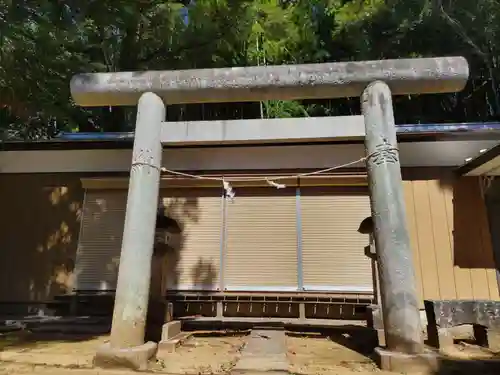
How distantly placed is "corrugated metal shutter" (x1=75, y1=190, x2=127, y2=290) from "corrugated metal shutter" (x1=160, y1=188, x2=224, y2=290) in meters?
0.96

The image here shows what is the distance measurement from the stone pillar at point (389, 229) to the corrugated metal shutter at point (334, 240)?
10.2 ft

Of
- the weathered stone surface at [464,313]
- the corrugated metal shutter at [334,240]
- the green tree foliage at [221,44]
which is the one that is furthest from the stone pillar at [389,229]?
the green tree foliage at [221,44]

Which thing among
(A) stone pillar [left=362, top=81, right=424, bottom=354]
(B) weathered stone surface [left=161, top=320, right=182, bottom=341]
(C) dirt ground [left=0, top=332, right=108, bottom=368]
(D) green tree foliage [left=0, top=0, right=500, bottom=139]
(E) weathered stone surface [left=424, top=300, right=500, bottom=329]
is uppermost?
(D) green tree foliage [left=0, top=0, right=500, bottom=139]

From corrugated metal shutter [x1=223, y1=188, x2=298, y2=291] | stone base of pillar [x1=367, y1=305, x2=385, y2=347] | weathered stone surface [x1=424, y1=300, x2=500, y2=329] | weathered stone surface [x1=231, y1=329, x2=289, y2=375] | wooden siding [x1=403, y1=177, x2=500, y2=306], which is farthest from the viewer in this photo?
corrugated metal shutter [x1=223, y1=188, x2=298, y2=291]

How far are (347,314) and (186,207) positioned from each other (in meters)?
3.40

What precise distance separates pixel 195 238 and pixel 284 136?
3.56m

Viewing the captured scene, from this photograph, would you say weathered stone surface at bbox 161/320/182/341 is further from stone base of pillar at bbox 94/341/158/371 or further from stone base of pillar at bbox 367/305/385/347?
stone base of pillar at bbox 367/305/385/347

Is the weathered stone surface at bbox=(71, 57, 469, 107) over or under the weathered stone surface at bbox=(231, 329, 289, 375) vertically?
over

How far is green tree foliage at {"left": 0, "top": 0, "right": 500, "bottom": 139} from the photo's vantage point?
19.4ft

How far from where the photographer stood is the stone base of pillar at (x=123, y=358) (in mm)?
3605

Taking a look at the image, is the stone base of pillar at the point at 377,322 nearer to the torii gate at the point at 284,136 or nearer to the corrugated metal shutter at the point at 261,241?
the torii gate at the point at 284,136

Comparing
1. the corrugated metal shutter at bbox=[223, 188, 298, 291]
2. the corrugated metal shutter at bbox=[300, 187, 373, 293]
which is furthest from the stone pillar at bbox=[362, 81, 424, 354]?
the corrugated metal shutter at bbox=[223, 188, 298, 291]

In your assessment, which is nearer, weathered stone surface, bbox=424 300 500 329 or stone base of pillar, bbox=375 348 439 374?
stone base of pillar, bbox=375 348 439 374

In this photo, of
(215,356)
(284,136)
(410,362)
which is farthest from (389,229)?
(215,356)
